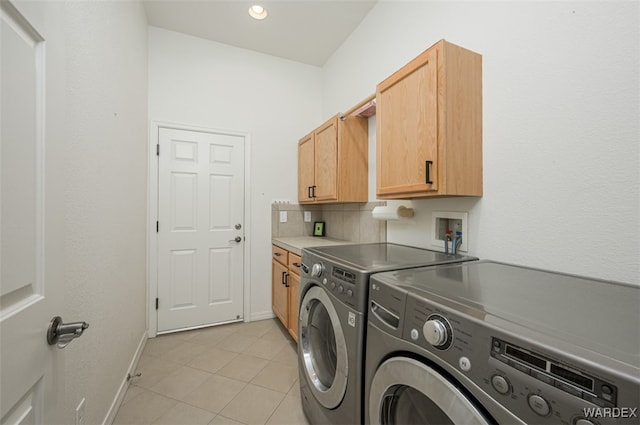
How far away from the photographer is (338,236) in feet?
8.71

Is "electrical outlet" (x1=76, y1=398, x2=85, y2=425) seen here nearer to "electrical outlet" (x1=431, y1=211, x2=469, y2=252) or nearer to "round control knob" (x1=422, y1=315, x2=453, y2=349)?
"round control knob" (x1=422, y1=315, x2=453, y2=349)

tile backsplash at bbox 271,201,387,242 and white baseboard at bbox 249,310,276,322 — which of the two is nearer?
tile backsplash at bbox 271,201,387,242

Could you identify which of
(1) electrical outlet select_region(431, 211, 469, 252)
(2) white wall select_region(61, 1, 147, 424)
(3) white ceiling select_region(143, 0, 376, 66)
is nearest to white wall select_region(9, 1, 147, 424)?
(2) white wall select_region(61, 1, 147, 424)

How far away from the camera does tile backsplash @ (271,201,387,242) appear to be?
2.17m

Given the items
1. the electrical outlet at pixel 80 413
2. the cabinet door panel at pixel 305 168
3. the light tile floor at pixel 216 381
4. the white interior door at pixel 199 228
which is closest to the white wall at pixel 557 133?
the cabinet door panel at pixel 305 168

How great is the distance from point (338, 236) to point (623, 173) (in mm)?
2013

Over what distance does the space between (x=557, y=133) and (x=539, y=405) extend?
3.48ft

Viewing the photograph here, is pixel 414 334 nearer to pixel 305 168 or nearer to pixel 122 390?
pixel 122 390

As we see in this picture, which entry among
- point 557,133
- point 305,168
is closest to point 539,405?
point 557,133

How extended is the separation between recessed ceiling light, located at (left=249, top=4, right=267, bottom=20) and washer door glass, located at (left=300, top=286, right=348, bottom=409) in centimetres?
237

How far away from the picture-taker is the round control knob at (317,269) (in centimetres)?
130

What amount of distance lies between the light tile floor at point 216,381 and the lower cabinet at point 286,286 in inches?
8.8

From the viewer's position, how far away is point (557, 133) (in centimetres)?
104

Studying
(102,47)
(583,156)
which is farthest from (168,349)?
(583,156)
